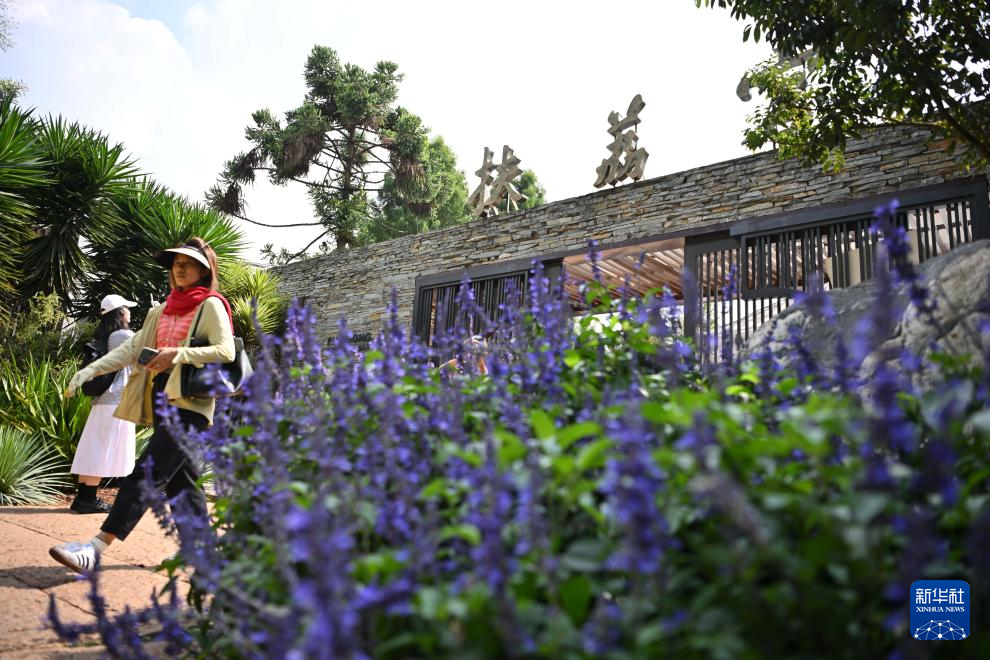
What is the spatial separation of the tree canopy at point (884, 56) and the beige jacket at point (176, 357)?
390 centimetres

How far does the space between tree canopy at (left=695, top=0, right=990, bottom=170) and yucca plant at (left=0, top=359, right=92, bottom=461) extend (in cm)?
668

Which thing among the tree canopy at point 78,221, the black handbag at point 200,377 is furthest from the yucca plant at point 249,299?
the black handbag at point 200,377

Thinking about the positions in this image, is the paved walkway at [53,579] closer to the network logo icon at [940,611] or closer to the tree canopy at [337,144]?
the network logo icon at [940,611]

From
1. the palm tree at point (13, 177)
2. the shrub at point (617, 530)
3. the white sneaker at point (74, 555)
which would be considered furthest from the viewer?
the palm tree at point (13, 177)

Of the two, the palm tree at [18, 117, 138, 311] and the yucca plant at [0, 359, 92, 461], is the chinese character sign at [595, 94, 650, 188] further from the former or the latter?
the palm tree at [18, 117, 138, 311]

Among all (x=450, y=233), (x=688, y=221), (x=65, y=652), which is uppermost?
(x=450, y=233)

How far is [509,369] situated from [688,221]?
656 cm

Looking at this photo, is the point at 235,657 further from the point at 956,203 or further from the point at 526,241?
the point at 526,241

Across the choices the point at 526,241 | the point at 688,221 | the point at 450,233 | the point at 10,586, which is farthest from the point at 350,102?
the point at 10,586

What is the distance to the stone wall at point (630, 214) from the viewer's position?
6.44m

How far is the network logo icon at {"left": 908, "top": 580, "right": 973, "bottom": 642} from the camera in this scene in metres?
1.10

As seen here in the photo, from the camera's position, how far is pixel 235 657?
1474 millimetres

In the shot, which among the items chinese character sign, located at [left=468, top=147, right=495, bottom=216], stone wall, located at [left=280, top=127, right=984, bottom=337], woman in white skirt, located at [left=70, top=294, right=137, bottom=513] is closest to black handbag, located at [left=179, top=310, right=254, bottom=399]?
woman in white skirt, located at [left=70, top=294, right=137, bottom=513]

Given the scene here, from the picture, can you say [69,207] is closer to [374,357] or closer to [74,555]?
[74,555]
